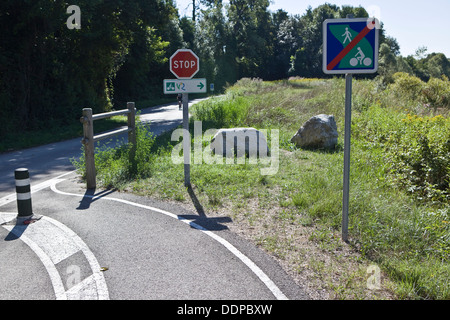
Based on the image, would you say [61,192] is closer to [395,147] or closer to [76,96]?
[395,147]

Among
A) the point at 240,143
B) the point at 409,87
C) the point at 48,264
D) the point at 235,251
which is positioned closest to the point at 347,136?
the point at 235,251

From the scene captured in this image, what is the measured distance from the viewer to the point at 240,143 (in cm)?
1084

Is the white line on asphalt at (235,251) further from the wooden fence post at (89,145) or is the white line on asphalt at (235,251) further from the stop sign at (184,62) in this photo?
the stop sign at (184,62)

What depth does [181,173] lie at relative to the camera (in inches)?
367

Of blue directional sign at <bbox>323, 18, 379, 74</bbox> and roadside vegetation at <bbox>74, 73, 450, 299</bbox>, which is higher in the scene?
blue directional sign at <bbox>323, 18, 379, 74</bbox>

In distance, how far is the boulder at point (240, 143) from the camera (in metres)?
10.8

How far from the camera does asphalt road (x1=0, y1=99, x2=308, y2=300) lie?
167 inches

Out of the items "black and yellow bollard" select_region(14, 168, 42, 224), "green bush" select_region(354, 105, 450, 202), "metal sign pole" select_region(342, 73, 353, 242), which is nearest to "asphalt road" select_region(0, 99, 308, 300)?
"black and yellow bollard" select_region(14, 168, 42, 224)

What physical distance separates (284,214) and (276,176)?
2.31 meters

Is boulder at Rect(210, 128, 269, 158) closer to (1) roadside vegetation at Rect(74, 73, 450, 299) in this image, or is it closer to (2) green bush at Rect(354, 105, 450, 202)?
(1) roadside vegetation at Rect(74, 73, 450, 299)

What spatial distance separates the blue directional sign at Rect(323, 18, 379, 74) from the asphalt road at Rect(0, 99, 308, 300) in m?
2.75

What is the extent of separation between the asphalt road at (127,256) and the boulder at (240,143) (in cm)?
363

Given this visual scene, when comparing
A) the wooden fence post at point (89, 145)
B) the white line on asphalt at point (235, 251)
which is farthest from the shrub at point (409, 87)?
the white line on asphalt at point (235, 251)
